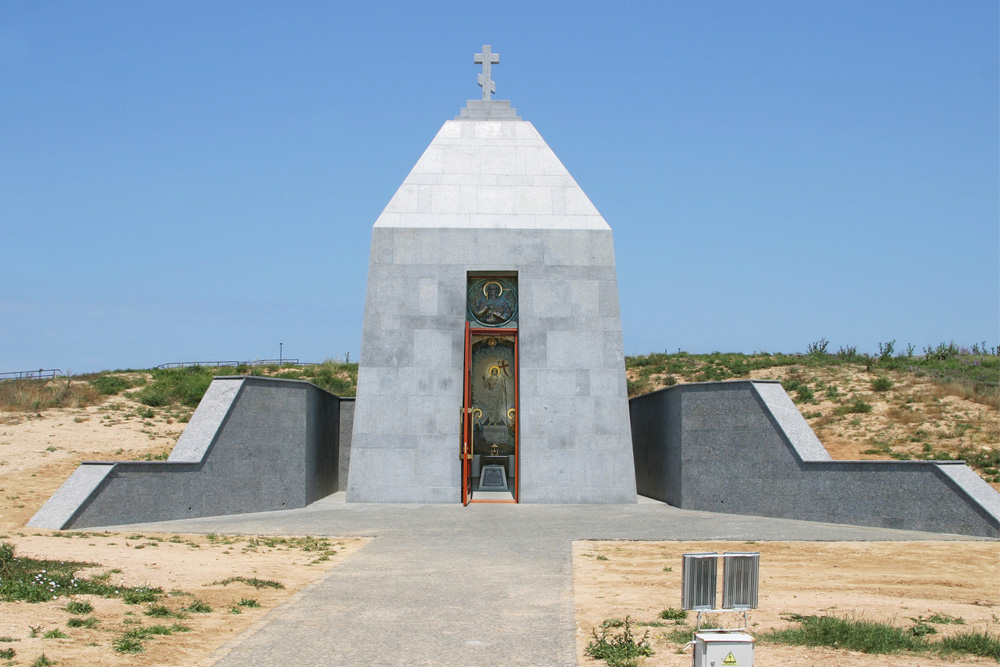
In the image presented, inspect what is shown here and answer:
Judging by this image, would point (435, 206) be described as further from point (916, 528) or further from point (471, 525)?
point (916, 528)

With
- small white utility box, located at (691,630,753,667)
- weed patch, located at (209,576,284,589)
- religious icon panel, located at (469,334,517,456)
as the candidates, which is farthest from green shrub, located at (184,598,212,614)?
religious icon panel, located at (469,334,517,456)

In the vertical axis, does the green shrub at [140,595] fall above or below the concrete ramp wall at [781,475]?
below

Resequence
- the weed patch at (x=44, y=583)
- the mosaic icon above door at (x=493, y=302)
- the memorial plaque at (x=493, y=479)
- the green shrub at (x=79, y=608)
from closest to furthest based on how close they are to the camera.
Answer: the green shrub at (x=79, y=608) < the weed patch at (x=44, y=583) < the mosaic icon above door at (x=493, y=302) < the memorial plaque at (x=493, y=479)

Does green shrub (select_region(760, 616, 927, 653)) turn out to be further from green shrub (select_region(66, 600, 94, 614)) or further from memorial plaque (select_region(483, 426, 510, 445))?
memorial plaque (select_region(483, 426, 510, 445))

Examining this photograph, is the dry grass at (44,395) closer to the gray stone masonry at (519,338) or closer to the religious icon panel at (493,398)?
the gray stone masonry at (519,338)

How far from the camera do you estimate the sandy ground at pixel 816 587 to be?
8070 millimetres

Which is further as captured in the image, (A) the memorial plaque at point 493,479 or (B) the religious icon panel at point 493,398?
(B) the religious icon panel at point 493,398

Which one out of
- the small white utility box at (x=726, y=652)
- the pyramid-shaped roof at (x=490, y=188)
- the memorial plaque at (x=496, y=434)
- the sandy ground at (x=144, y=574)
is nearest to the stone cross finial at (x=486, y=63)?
the pyramid-shaped roof at (x=490, y=188)

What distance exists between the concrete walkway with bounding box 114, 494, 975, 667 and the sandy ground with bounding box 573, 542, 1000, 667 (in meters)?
0.48

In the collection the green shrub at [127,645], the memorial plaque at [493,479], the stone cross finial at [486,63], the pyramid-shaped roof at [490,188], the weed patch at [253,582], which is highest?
the stone cross finial at [486,63]

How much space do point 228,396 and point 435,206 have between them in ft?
21.7

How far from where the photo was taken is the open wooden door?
20578 mm

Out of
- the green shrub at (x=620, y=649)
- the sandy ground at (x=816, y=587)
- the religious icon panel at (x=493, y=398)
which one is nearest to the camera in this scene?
the green shrub at (x=620, y=649)

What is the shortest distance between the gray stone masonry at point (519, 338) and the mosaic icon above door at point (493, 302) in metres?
0.33
